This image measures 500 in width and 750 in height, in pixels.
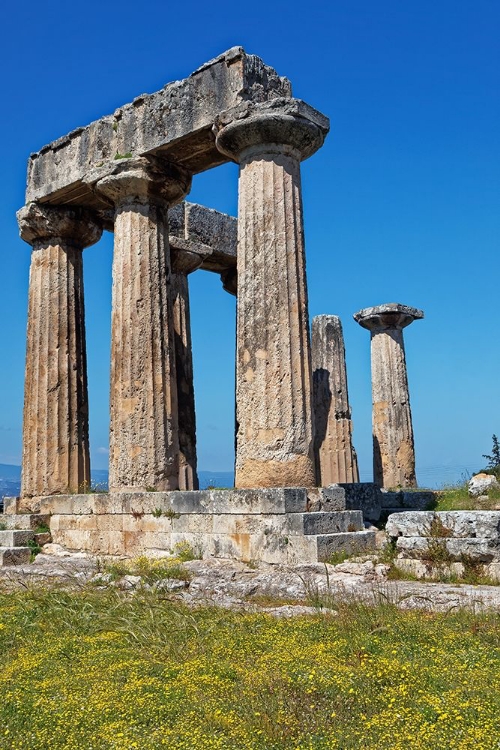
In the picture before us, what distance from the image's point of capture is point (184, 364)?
18.6 m

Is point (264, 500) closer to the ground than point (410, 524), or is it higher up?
higher up

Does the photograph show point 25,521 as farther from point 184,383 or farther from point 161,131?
point 161,131

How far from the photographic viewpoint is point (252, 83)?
12.5 meters

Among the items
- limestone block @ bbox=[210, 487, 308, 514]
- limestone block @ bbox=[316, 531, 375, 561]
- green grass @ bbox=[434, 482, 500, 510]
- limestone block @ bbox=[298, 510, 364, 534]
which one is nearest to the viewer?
limestone block @ bbox=[316, 531, 375, 561]

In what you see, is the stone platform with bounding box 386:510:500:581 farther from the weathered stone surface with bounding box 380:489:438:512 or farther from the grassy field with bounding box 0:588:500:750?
the weathered stone surface with bounding box 380:489:438:512

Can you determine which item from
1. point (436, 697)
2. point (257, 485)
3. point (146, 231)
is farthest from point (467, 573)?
point (146, 231)

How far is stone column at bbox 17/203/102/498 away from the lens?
15.7 m

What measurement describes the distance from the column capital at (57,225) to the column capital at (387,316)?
11.3 meters

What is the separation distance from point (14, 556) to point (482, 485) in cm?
916

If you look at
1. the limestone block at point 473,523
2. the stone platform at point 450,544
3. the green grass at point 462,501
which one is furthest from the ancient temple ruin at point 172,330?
the green grass at point 462,501

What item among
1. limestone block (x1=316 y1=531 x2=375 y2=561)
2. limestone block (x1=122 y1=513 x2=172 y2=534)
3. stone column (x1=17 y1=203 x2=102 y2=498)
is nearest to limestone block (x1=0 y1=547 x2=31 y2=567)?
stone column (x1=17 y1=203 x2=102 y2=498)

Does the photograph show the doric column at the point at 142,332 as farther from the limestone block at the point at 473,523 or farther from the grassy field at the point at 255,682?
the grassy field at the point at 255,682

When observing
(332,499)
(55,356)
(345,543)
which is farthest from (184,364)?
(345,543)

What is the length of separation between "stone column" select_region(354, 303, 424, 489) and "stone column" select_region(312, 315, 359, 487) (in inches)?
161
